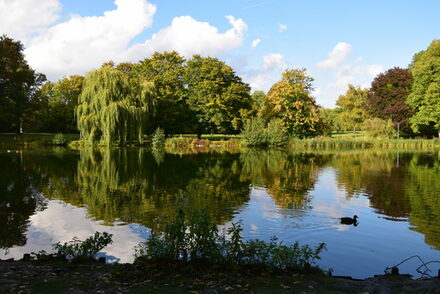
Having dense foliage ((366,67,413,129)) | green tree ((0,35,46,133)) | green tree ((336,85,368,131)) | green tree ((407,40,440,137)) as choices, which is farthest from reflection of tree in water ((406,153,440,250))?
green tree ((336,85,368,131))

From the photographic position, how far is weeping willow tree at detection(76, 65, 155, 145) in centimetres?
4066

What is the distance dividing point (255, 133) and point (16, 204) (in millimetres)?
39700

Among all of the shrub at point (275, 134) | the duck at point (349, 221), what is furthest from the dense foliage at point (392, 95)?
the duck at point (349, 221)

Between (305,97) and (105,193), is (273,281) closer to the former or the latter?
(105,193)

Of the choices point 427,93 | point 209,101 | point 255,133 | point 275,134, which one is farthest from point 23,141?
point 427,93

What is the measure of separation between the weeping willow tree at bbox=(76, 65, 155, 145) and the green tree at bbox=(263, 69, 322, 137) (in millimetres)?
20402

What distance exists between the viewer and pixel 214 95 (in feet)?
186

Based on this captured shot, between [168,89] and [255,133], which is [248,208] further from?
[168,89]

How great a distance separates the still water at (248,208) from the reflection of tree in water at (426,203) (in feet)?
0.10

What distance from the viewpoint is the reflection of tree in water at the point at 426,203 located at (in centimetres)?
991

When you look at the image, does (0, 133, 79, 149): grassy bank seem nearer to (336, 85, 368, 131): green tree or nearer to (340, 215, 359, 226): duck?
(340, 215, 359, 226): duck

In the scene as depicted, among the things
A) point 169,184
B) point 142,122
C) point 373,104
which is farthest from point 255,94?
point 169,184

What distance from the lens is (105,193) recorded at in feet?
50.7

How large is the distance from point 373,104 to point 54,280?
59.1 meters
